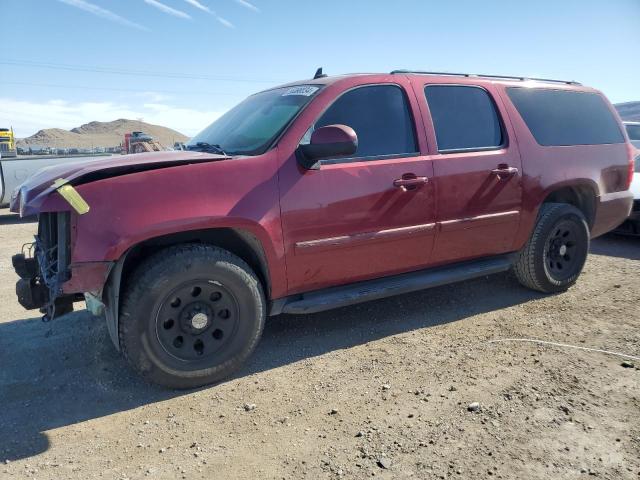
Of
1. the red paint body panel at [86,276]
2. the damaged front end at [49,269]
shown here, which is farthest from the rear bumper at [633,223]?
the damaged front end at [49,269]

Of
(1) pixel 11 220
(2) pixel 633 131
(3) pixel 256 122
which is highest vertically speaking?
(2) pixel 633 131

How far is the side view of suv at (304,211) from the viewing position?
281 centimetres

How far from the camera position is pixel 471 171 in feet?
12.7

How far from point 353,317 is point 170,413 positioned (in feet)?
5.94

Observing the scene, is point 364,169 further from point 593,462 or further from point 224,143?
point 593,462

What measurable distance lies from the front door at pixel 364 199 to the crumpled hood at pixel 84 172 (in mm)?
657

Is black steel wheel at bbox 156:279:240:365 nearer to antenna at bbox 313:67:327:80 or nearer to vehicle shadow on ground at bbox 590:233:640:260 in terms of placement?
antenna at bbox 313:67:327:80

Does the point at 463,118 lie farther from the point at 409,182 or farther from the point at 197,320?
the point at 197,320

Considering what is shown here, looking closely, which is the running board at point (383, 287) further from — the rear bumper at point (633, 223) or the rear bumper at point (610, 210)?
the rear bumper at point (633, 223)

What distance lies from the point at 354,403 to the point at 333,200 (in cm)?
130

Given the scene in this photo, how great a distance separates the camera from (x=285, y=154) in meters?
3.18

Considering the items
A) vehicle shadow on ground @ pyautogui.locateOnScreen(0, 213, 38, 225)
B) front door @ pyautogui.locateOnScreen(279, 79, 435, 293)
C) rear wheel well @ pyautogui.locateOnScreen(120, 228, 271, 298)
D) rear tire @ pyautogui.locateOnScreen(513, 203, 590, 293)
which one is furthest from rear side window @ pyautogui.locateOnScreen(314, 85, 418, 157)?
vehicle shadow on ground @ pyautogui.locateOnScreen(0, 213, 38, 225)

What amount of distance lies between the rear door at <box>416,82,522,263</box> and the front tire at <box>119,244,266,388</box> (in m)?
1.64

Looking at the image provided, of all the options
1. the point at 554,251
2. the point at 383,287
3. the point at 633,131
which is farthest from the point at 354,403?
the point at 633,131
